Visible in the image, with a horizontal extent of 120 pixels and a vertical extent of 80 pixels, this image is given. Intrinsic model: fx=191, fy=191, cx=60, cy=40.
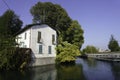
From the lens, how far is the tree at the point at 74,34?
149 ft

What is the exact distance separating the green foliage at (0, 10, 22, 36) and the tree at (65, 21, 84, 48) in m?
13.2

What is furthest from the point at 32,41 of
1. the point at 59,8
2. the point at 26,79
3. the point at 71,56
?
the point at 59,8

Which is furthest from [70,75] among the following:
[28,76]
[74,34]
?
[74,34]

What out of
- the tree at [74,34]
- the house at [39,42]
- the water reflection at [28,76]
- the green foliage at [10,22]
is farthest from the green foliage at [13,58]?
the tree at [74,34]

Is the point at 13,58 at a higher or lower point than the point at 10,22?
lower

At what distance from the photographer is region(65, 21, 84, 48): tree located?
4547cm

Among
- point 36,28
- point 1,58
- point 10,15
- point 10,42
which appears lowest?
point 1,58

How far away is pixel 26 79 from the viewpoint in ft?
60.3

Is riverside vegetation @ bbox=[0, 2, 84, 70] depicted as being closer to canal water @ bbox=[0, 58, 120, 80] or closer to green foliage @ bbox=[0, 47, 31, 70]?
green foliage @ bbox=[0, 47, 31, 70]

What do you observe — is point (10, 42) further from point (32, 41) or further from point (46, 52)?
point (46, 52)

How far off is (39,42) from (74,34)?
14152 millimetres

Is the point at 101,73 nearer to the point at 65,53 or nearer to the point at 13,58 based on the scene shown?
the point at 13,58

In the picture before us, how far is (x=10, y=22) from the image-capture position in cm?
4628

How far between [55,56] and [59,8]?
1580cm
